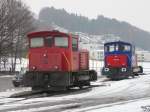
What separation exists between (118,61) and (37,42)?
17352mm

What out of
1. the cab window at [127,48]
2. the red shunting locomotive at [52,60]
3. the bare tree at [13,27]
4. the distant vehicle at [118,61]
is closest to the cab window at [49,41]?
→ the red shunting locomotive at [52,60]

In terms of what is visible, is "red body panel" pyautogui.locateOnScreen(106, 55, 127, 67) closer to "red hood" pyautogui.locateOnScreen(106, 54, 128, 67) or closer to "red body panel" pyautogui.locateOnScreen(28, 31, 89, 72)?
"red hood" pyautogui.locateOnScreen(106, 54, 128, 67)


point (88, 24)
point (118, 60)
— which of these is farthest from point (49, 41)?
point (88, 24)

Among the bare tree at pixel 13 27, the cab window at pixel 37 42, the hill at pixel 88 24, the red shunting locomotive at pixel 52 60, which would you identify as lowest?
the red shunting locomotive at pixel 52 60

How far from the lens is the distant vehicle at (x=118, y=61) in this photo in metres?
41.9

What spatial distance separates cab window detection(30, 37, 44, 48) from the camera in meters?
26.2

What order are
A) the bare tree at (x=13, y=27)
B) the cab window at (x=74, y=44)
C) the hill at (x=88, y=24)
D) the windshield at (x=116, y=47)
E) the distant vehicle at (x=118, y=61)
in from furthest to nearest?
the hill at (x=88, y=24) < the bare tree at (x=13, y=27) < the windshield at (x=116, y=47) < the distant vehicle at (x=118, y=61) < the cab window at (x=74, y=44)

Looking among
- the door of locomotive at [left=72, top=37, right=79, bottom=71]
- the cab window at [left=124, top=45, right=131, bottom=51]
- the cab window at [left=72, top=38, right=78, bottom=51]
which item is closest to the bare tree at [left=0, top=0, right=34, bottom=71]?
the cab window at [left=124, top=45, right=131, bottom=51]

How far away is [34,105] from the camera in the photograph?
18016 mm

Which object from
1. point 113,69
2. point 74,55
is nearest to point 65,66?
point 74,55

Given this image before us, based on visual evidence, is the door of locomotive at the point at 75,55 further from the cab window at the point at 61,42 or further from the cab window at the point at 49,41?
the cab window at the point at 49,41

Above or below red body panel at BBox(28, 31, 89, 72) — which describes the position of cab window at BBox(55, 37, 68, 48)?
above

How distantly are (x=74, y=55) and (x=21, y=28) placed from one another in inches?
1495

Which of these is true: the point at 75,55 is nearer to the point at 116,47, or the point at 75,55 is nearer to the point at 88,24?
the point at 116,47
